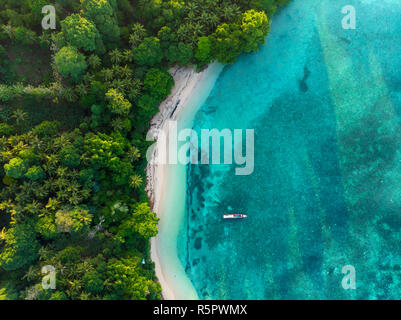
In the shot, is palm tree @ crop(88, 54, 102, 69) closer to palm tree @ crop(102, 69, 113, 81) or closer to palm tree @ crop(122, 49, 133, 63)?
palm tree @ crop(102, 69, 113, 81)

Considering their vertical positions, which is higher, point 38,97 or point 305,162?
point 38,97

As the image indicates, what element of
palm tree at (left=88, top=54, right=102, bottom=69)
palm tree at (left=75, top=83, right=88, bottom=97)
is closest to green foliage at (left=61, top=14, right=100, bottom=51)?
palm tree at (left=88, top=54, right=102, bottom=69)

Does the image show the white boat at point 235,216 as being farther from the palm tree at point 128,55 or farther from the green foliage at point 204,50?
the palm tree at point 128,55

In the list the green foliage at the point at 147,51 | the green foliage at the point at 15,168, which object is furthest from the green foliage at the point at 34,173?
the green foliage at the point at 147,51
